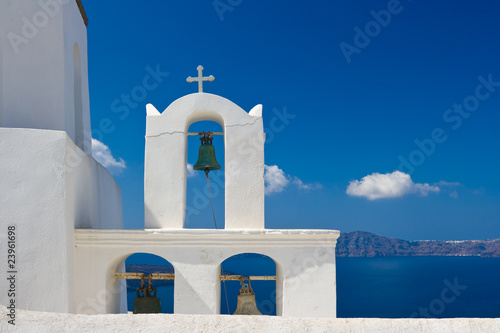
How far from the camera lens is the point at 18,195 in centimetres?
438

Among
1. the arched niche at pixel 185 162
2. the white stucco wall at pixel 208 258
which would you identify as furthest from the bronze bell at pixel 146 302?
the arched niche at pixel 185 162

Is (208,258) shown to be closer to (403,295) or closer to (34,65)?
(34,65)

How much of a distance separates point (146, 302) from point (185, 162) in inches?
69.6

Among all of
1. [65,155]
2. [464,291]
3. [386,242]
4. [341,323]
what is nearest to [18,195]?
[65,155]

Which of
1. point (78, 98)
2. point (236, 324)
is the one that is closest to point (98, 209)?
point (78, 98)

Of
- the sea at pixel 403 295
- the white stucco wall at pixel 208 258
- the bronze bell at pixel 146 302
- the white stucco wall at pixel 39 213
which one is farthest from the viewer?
the sea at pixel 403 295

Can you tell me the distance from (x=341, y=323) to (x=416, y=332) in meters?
0.47

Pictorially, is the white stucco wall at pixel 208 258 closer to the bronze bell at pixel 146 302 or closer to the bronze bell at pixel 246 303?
the bronze bell at pixel 246 303

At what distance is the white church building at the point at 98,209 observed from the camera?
4402mm

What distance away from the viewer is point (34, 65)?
5848 mm

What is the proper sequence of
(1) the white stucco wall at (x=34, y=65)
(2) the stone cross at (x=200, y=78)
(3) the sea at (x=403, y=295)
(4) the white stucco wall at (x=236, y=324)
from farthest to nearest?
(3) the sea at (x=403, y=295), (1) the white stucco wall at (x=34, y=65), (2) the stone cross at (x=200, y=78), (4) the white stucco wall at (x=236, y=324)

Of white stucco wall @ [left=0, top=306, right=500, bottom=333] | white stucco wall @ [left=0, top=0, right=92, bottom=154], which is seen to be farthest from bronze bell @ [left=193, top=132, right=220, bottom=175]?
white stucco wall @ [left=0, top=306, right=500, bottom=333]

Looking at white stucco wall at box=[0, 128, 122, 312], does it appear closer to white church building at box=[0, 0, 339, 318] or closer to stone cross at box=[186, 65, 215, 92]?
white church building at box=[0, 0, 339, 318]

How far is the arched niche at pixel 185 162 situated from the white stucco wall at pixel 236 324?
2240mm
